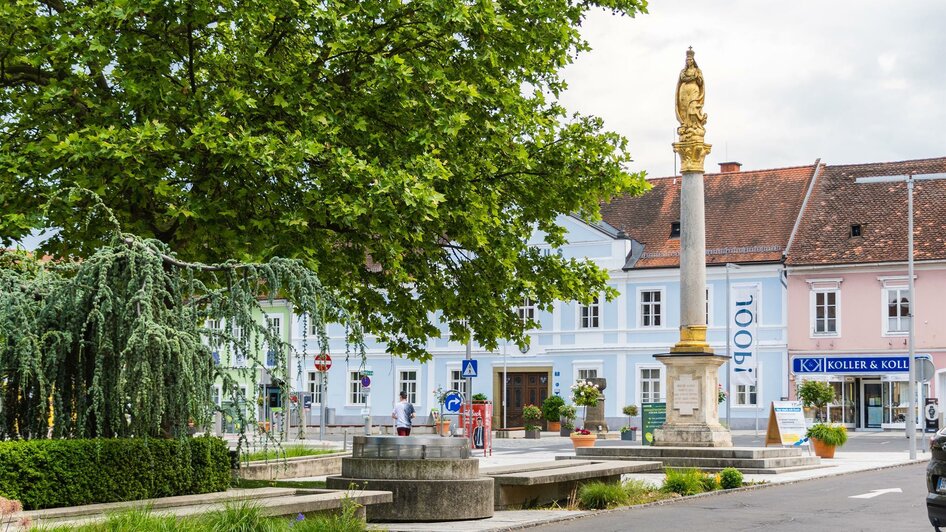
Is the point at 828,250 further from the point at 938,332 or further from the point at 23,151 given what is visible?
the point at 23,151

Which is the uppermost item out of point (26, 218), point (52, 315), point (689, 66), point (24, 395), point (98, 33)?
point (689, 66)

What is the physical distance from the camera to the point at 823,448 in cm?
3303

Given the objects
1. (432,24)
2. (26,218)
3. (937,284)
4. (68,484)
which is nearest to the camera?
(68,484)

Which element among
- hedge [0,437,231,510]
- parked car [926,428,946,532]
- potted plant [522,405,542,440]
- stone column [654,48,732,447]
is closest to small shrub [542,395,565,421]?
potted plant [522,405,542,440]

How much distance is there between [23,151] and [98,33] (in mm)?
1791

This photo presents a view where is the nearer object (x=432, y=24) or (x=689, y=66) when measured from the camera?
(x=432, y=24)

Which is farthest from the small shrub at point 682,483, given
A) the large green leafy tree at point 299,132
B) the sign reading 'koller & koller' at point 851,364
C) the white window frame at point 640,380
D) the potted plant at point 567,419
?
the white window frame at point 640,380

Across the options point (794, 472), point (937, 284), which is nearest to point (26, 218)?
point (794, 472)

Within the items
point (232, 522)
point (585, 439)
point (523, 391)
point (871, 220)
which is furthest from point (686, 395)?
point (523, 391)

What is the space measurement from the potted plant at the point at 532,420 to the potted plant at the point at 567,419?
3.34ft

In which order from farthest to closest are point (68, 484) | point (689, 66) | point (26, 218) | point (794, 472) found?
point (689, 66), point (794, 472), point (26, 218), point (68, 484)

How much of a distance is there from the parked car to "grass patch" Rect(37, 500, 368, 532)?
5.40 meters

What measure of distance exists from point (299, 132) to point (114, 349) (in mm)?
4916

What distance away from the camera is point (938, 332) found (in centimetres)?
5322
